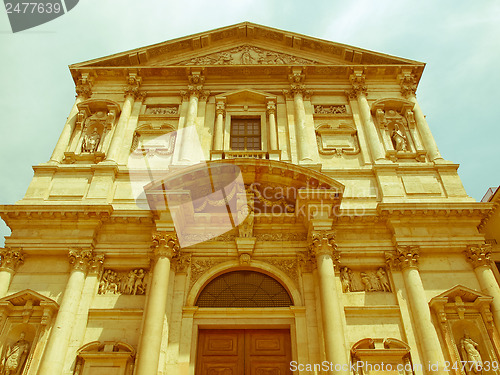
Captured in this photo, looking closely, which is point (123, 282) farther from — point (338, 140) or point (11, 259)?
point (338, 140)

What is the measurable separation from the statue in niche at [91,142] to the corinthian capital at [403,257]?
34.9ft

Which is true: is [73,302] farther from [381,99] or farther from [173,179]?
[381,99]

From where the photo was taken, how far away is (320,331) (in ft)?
33.8

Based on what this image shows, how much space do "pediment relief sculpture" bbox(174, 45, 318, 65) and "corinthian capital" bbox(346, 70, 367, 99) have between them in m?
1.85

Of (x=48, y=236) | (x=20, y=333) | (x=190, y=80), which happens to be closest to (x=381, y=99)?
(x=190, y=80)

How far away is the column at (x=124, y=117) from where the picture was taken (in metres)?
14.2

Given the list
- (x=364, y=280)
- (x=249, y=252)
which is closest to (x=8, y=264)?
(x=249, y=252)

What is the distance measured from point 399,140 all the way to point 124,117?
10173 millimetres

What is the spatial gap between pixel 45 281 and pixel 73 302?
1.29m

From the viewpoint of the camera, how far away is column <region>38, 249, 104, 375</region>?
9.70 m

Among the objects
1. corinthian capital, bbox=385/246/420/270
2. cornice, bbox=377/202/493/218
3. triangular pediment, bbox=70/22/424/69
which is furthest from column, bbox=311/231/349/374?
triangular pediment, bbox=70/22/424/69

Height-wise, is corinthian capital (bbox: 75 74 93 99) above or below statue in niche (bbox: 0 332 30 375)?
above

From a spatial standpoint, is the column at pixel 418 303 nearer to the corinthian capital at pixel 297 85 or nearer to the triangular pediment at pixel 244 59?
the corinthian capital at pixel 297 85

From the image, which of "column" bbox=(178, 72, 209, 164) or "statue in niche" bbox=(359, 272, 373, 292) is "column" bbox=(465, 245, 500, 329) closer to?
"statue in niche" bbox=(359, 272, 373, 292)
